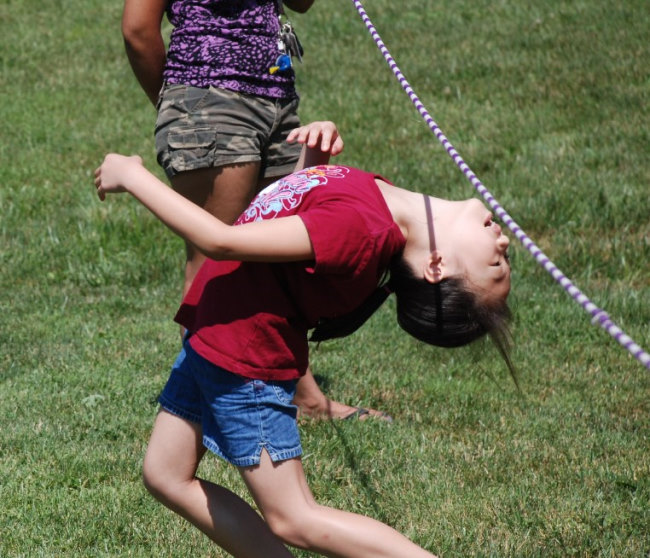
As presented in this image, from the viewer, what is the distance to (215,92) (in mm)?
3855

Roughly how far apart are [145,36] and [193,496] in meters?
1.81

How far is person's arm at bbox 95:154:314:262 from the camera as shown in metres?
2.49

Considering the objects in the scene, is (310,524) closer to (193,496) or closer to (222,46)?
(193,496)

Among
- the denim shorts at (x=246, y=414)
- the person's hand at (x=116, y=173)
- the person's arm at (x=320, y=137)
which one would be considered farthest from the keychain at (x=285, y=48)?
the denim shorts at (x=246, y=414)

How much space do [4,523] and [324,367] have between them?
1867 mm

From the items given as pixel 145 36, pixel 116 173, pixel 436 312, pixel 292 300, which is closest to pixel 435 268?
pixel 436 312

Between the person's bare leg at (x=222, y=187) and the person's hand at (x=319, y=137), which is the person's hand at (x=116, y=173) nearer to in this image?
the person's hand at (x=319, y=137)

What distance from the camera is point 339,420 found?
4.39m

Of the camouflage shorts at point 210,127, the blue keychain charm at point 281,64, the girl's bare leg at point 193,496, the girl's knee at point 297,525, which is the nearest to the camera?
the girl's knee at point 297,525

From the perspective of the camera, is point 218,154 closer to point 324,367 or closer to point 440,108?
point 324,367

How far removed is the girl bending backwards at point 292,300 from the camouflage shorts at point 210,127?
3.35 feet

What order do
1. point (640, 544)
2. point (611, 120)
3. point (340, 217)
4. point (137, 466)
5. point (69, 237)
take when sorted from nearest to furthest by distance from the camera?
point (340, 217) < point (640, 544) < point (137, 466) < point (69, 237) < point (611, 120)

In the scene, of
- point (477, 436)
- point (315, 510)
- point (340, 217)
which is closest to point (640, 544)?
point (477, 436)

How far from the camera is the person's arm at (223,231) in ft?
8.18
